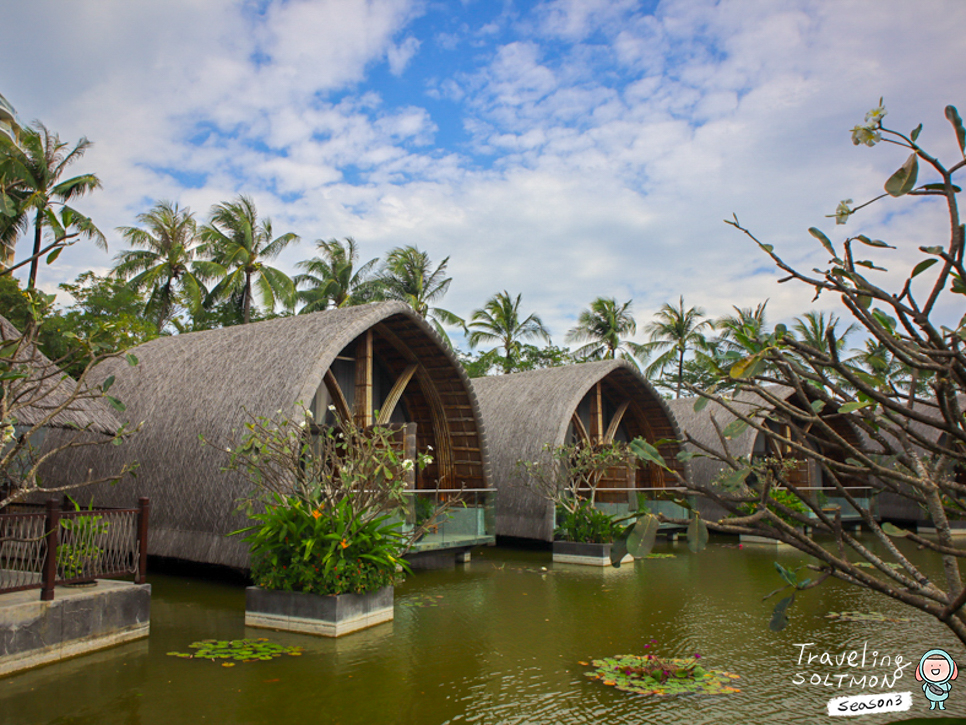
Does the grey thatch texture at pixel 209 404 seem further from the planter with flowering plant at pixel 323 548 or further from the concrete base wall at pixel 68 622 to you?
the concrete base wall at pixel 68 622

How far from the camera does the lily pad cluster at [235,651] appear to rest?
597 cm

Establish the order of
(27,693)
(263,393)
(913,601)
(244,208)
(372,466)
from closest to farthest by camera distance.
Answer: (913,601) → (27,693) → (372,466) → (263,393) → (244,208)

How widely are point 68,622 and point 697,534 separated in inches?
247

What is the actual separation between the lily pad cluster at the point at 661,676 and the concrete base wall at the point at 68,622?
4.13 meters

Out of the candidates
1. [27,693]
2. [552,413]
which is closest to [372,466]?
[27,693]

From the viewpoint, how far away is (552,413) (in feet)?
45.6

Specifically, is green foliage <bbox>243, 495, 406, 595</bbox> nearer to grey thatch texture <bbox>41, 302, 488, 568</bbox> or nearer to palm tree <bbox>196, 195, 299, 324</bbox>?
grey thatch texture <bbox>41, 302, 488, 568</bbox>

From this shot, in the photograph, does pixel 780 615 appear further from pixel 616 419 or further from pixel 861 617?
pixel 616 419

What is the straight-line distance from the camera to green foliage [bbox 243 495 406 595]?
6930mm

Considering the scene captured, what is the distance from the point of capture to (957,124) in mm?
1320

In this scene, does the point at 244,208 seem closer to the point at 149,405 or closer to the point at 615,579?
the point at 149,405

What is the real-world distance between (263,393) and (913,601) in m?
8.83

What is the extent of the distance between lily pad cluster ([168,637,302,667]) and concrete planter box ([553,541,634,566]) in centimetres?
627

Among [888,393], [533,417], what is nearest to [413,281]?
[533,417]
